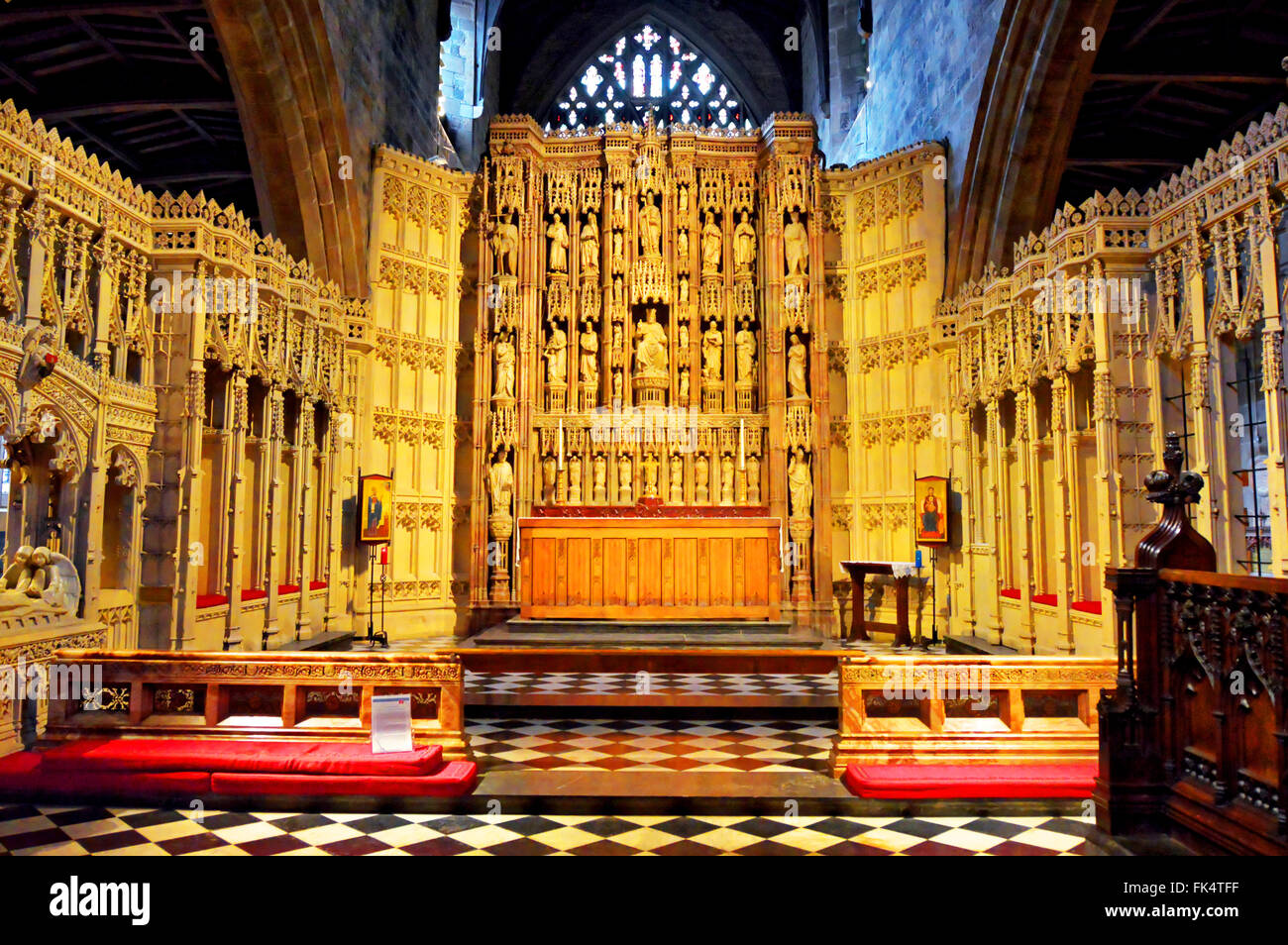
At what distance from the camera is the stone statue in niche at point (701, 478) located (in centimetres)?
1405

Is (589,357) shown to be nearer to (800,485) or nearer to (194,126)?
(800,485)

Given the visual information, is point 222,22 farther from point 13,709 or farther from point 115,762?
point 115,762

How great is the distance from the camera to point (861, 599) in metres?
12.1

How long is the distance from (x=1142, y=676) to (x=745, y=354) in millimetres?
10246

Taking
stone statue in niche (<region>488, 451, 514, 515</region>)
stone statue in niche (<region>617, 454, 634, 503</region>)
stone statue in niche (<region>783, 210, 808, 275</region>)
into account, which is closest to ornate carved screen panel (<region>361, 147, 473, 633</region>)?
stone statue in niche (<region>488, 451, 514, 515</region>)

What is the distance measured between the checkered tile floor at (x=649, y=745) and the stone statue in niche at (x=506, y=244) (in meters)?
8.51

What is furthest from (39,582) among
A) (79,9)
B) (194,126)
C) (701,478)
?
(194,126)

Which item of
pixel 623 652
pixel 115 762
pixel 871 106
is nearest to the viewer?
pixel 115 762

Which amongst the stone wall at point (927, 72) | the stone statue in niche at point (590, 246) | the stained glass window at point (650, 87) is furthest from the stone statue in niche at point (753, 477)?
the stained glass window at point (650, 87)

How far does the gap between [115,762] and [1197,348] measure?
860 centimetres

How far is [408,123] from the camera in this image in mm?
15562

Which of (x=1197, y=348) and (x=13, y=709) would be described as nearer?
(x=13, y=709)

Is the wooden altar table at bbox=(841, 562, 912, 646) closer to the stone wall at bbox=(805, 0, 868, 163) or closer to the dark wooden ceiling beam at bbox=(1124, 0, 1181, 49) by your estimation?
the dark wooden ceiling beam at bbox=(1124, 0, 1181, 49)

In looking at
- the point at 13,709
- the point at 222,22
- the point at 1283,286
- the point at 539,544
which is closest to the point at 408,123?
the point at 222,22
